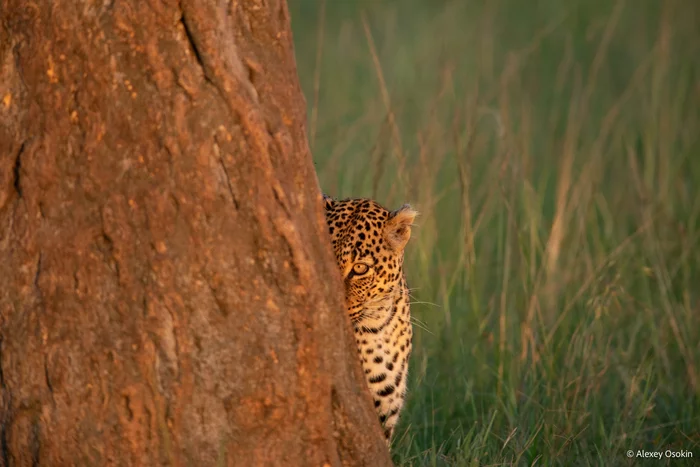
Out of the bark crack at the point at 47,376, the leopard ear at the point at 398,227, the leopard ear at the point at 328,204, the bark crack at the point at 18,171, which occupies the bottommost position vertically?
the bark crack at the point at 47,376

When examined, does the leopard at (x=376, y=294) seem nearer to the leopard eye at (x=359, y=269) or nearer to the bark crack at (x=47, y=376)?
the leopard eye at (x=359, y=269)

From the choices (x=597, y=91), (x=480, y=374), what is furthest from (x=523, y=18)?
(x=480, y=374)

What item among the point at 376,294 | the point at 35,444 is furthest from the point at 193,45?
the point at 376,294

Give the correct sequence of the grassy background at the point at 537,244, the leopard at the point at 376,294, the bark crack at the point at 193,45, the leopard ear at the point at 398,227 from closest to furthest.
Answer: the bark crack at the point at 193,45, the leopard at the point at 376,294, the leopard ear at the point at 398,227, the grassy background at the point at 537,244

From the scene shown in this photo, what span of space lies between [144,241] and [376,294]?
5.33ft

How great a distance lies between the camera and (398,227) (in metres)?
4.98

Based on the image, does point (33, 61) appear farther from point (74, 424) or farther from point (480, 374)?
point (480, 374)

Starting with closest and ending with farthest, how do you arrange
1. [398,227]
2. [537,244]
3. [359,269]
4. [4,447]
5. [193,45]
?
[193,45]
[4,447]
[359,269]
[398,227]
[537,244]

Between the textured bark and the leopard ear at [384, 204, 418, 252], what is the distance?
1.41m

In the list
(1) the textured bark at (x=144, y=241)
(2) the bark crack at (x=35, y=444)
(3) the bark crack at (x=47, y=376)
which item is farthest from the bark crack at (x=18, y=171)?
(2) the bark crack at (x=35, y=444)

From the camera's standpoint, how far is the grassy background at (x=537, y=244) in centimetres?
523

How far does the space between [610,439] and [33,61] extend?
2.90 meters

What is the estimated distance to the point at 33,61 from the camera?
3449 millimetres

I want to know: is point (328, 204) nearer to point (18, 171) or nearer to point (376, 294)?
point (376, 294)
